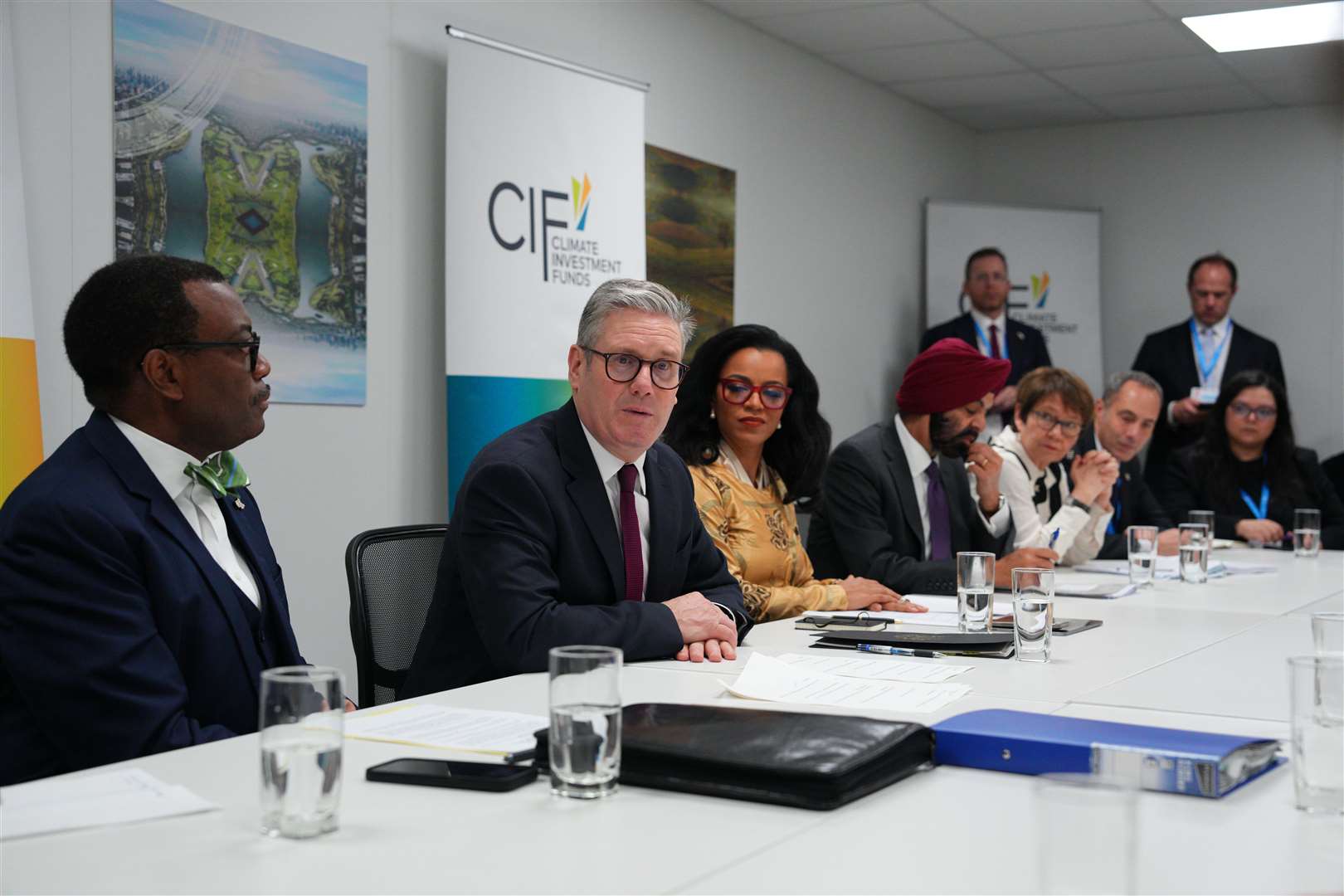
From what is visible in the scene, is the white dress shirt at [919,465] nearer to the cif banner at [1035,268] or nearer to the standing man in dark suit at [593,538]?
the standing man in dark suit at [593,538]

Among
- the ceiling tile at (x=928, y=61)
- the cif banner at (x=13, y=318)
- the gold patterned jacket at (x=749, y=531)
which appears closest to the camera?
the cif banner at (x=13, y=318)

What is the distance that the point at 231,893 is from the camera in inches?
42.5

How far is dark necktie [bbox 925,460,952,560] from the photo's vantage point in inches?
152

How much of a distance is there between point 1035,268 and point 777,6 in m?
2.79

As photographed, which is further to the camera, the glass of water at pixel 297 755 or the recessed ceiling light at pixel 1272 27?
the recessed ceiling light at pixel 1272 27

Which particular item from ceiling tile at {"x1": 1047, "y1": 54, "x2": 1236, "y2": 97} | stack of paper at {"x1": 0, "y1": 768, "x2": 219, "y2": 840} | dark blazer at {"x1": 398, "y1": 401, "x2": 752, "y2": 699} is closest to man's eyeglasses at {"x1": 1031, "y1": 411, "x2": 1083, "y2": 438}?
dark blazer at {"x1": 398, "y1": 401, "x2": 752, "y2": 699}

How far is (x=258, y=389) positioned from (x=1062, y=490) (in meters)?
3.27

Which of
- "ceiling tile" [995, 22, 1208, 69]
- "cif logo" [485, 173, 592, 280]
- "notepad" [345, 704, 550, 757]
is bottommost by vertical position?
"notepad" [345, 704, 550, 757]

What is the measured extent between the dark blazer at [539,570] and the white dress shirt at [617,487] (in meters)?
0.02

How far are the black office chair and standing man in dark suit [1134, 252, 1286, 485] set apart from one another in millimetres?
5610

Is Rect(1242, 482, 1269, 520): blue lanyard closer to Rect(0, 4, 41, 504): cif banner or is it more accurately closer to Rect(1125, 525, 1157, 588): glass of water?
Rect(1125, 525, 1157, 588): glass of water

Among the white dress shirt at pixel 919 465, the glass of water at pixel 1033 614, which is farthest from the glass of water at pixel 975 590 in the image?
the white dress shirt at pixel 919 465

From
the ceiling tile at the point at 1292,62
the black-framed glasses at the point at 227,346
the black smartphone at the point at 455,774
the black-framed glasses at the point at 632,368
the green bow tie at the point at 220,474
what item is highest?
the ceiling tile at the point at 1292,62

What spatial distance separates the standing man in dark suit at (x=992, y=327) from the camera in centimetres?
753
